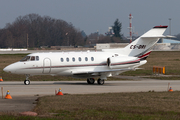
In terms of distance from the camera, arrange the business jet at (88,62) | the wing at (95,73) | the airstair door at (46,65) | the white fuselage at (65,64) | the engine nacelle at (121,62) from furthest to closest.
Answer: the engine nacelle at (121,62)
the wing at (95,73)
the airstair door at (46,65)
the business jet at (88,62)
the white fuselage at (65,64)

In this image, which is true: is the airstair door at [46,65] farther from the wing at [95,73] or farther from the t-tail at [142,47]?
the t-tail at [142,47]

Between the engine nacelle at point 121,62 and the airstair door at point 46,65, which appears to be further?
the engine nacelle at point 121,62

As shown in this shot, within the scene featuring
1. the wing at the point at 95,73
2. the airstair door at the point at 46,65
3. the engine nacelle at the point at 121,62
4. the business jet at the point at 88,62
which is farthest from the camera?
the engine nacelle at the point at 121,62

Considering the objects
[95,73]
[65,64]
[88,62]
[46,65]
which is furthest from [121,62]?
[46,65]

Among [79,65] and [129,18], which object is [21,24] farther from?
[79,65]

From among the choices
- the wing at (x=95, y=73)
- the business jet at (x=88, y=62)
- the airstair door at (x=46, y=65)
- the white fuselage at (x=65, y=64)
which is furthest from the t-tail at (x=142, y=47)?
the airstair door at (x=46, y=65)

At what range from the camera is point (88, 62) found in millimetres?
26703

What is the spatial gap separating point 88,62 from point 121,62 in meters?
3.05

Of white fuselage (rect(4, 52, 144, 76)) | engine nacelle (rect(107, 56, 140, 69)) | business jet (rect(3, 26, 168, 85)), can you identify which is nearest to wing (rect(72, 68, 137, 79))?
business jet (rect(3, 26, 168, 85))

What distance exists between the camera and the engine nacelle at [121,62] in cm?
2667

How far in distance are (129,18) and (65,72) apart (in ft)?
417

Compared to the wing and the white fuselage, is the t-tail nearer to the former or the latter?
the white fuselage

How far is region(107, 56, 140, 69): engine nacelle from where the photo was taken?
2667 cm

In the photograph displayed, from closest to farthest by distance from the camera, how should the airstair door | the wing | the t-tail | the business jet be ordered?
1. the business jet
2. the airstair door
3. the wing
4. the t-tail
